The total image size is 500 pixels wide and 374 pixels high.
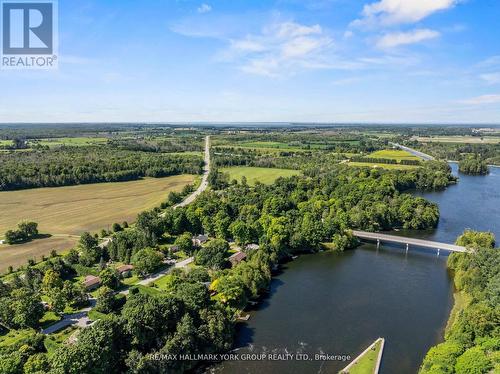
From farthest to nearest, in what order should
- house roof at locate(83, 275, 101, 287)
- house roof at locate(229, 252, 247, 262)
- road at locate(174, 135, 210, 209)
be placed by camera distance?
1. road at locate(174, 135, 210, 209)
2. house roof at locate(229, 252, 247, 262)
3. house roof at locate(83, 275, 101, 287)

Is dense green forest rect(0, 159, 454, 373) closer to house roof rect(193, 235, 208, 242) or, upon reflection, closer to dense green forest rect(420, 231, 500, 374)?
house roof rect(193, 235, 208, 242)

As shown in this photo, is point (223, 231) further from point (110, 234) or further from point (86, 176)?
point (86, 176)

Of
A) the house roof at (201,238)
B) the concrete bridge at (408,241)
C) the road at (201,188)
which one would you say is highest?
the road at (201,188)

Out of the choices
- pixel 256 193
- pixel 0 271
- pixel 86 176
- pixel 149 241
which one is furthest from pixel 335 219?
pixel 86 176

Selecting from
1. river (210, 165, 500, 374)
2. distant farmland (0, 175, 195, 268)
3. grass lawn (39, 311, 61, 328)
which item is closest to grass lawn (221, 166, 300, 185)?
distant farmland (0, 175, 195, 268)

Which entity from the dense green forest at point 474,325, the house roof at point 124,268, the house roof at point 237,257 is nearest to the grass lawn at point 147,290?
the house roof at point 124,268

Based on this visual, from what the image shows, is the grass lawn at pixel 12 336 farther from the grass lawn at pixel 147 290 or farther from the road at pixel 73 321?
the grass lawn at pixel 147 290
